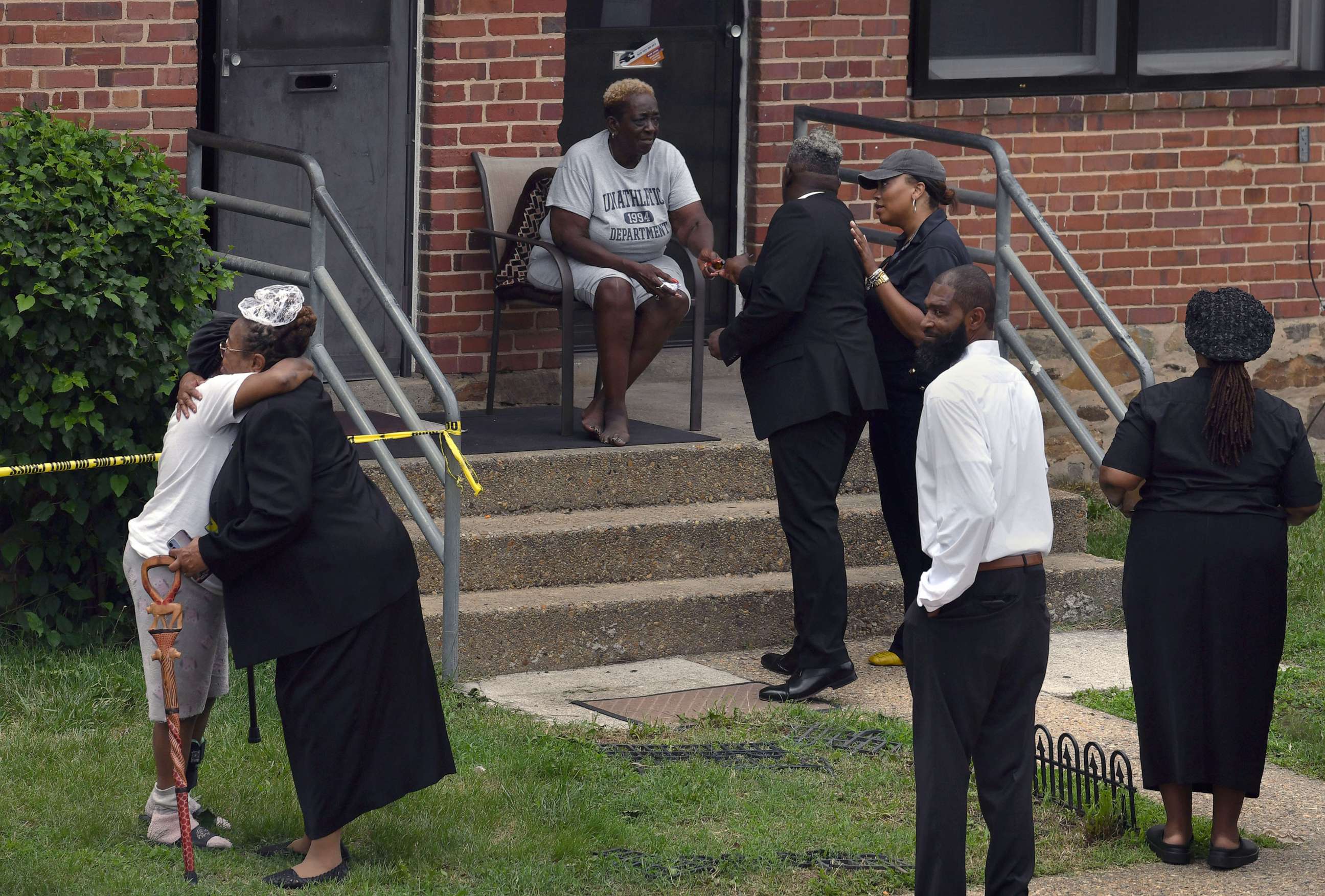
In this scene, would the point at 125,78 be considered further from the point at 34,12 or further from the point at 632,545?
the point at 632,545

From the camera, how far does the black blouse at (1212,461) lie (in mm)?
5312

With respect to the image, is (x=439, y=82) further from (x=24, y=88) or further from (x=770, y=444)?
(x=770, y=444)

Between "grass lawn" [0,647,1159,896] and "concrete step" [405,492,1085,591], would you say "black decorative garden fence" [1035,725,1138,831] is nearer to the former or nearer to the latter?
"grass lawn" [0,647,1159,896]

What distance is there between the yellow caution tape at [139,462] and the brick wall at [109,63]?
5.30ft

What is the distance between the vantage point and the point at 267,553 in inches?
193

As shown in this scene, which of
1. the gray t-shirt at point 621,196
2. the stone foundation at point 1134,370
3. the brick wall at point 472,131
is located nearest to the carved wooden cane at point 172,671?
the gray t-shirt at point 621,196

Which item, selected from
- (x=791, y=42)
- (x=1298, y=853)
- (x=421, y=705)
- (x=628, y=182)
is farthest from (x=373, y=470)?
(x=1298, y=853)

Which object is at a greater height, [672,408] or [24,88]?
[24,88]

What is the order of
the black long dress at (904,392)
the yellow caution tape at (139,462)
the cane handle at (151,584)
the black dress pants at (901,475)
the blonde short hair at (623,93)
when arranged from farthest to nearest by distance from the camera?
the blonde short hair at (623,93), the black dress pants at (901,475), the black long dress at (904,392), the yellow caution tape at (139,462), the cane handle at (151,584)

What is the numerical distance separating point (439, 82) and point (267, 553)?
153 inches

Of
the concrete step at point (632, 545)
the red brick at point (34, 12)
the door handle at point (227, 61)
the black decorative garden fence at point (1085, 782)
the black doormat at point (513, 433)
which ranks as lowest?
the black decorative garden fence at point (1085, 782)

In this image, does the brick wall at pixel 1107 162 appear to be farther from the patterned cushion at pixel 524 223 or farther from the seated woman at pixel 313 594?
the seated woman at pixel 313 594

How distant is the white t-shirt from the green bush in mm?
1529

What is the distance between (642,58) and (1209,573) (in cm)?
476
